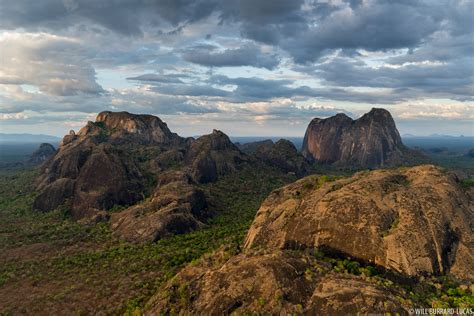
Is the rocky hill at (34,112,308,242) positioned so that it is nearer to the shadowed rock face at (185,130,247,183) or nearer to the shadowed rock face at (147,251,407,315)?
the shadowed rock face at (185,130,247,183)

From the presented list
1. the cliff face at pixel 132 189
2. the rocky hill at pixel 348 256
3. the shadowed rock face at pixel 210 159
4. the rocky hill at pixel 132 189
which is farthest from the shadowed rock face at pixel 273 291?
the shadowed rock face at pixel 210 159

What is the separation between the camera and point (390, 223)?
48000mm

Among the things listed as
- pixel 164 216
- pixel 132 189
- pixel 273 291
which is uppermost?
pixel 273 291

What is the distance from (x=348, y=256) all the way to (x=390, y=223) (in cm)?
712

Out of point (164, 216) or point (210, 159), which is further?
point (210, 159)

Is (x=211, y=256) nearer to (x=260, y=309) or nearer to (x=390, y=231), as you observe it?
(x=260, y=309)

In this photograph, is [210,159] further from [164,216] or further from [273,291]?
[273,291]

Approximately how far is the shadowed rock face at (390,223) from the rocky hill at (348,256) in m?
0.13

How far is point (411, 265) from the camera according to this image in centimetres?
4362

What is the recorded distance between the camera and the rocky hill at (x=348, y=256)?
38188 mm

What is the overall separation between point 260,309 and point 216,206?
91.9 meters

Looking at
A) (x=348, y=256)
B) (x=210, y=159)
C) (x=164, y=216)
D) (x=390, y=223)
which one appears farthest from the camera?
(x=210, y=159)

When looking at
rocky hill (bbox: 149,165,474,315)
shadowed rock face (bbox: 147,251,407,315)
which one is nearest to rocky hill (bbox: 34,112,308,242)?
rocky hill (bbox: 149,165,474,315)

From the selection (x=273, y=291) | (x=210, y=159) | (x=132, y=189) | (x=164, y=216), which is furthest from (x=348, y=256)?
(x=210, y=159)
